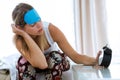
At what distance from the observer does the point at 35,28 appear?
124 cm

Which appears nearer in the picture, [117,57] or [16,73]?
[16,73]

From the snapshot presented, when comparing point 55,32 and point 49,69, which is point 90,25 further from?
point 49,69

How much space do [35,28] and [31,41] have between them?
77 millimetres

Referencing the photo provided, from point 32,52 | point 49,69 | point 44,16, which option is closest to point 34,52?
point 32,52

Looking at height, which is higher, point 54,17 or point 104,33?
point 54,17

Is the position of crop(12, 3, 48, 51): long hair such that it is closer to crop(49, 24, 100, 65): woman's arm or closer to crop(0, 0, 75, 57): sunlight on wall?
crop(49, 24, 100, 65): woman's arm

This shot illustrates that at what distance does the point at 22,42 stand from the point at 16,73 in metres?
0.19

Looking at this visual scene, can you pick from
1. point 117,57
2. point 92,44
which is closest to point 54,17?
point 92,44

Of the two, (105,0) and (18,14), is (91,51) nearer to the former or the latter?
(105,0)

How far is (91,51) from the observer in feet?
6.35

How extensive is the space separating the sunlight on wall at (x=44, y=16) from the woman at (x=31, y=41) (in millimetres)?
586

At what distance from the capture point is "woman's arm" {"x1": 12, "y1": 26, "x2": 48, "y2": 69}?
1.24 metres

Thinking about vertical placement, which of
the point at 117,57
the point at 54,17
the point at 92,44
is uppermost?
the point at 54,17

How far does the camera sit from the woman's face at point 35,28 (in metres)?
1.23
